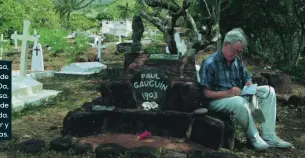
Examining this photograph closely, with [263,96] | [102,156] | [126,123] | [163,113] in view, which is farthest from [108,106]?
[263,96]

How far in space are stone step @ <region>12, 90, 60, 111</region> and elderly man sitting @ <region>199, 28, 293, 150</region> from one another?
143 inches

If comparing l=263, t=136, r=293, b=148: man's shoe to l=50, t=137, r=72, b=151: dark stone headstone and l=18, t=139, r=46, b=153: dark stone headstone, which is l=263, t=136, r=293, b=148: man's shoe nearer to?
l=50, t=137, r=72, b=151: dark stone headstone

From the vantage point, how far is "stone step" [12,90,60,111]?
7.78m

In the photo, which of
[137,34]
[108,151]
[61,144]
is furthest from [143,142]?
[137,34]

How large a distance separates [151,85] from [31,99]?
3221 mm

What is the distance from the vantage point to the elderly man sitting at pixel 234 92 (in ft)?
17.4

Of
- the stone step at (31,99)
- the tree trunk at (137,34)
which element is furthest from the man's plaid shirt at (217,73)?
the stone step at (31,99)

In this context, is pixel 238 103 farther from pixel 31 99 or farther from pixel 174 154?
pixel 31 99

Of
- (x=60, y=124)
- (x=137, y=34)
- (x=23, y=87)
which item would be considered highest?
(x=137, y=34)

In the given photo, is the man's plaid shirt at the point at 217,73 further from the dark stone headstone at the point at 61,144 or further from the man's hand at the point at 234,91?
the dark stone headstone at the point at 61,144

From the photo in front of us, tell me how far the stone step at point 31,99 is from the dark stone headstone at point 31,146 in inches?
95.1

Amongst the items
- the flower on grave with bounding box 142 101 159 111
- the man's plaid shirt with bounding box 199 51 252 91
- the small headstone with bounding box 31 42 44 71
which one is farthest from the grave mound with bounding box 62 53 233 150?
the small headstone with bounding box 31 42 44 71

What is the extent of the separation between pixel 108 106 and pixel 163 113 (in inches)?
28.8

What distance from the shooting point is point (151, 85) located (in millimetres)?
5859
